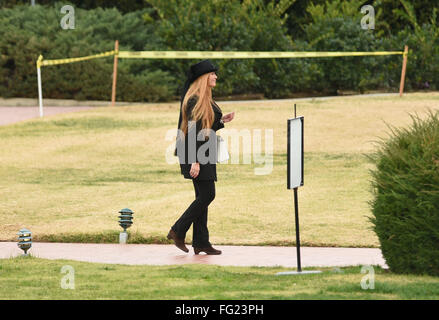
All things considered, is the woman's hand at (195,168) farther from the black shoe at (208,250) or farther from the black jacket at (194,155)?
the black shoe at (208,250)

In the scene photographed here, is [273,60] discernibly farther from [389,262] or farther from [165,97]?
[389,262]

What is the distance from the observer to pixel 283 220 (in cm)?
1199

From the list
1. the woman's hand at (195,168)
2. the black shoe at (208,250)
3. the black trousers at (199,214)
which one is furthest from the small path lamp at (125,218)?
the woman's hand at (195,168)

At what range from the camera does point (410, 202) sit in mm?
7730

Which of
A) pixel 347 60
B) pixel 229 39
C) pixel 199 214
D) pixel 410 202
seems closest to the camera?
pixel 410 202

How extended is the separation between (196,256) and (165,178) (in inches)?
236

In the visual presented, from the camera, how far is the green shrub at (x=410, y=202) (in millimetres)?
7672

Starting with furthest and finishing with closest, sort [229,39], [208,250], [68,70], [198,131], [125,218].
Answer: [229,39] < [68,70] < [125,218] < [208,250] < [198,131]

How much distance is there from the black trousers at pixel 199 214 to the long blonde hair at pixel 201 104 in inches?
24.8

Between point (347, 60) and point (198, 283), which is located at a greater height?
point (347, 60)

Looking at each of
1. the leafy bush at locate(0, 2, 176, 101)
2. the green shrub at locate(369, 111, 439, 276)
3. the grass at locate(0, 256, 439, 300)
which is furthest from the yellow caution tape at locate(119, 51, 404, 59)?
the green shrub at locate(369, 111, 439, 276)

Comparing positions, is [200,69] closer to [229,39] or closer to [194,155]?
[194,155]

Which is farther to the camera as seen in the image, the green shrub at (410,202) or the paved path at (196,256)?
the paved path at (196,256)

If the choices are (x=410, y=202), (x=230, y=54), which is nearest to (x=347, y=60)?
(x=230, y=54)
